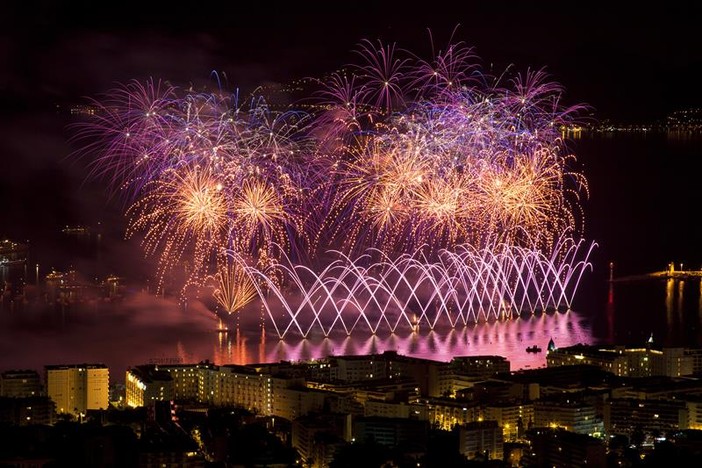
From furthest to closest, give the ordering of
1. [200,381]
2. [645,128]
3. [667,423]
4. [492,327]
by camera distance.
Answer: [645,128] → [492,327] → [200,381] → [667,423]

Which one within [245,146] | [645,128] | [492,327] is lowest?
[492,327]

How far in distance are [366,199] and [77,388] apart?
23.6 ft

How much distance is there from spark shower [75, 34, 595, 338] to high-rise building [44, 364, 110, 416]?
2894 millimetres

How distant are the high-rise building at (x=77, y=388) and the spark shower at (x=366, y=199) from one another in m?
2.89

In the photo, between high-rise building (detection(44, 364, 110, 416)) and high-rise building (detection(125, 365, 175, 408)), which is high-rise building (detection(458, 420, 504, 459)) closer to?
high-rise building (detection(125, 365, 175, 408))

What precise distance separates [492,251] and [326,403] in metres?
6.60

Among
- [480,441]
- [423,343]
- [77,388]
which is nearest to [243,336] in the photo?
[423,343]

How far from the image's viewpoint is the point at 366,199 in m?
20.1

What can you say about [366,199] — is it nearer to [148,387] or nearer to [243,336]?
[243,336]

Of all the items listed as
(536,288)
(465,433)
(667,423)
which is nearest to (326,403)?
(465,433)

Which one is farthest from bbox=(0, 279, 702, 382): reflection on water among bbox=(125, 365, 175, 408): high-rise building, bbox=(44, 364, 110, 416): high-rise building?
bbox=(44, 364, 110, 416): high-rise building

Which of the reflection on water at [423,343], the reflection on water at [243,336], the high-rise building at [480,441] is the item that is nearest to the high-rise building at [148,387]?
the reflection on water at [243,336]

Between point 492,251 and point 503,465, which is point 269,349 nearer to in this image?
point 492,251

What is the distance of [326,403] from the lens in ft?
42.3
